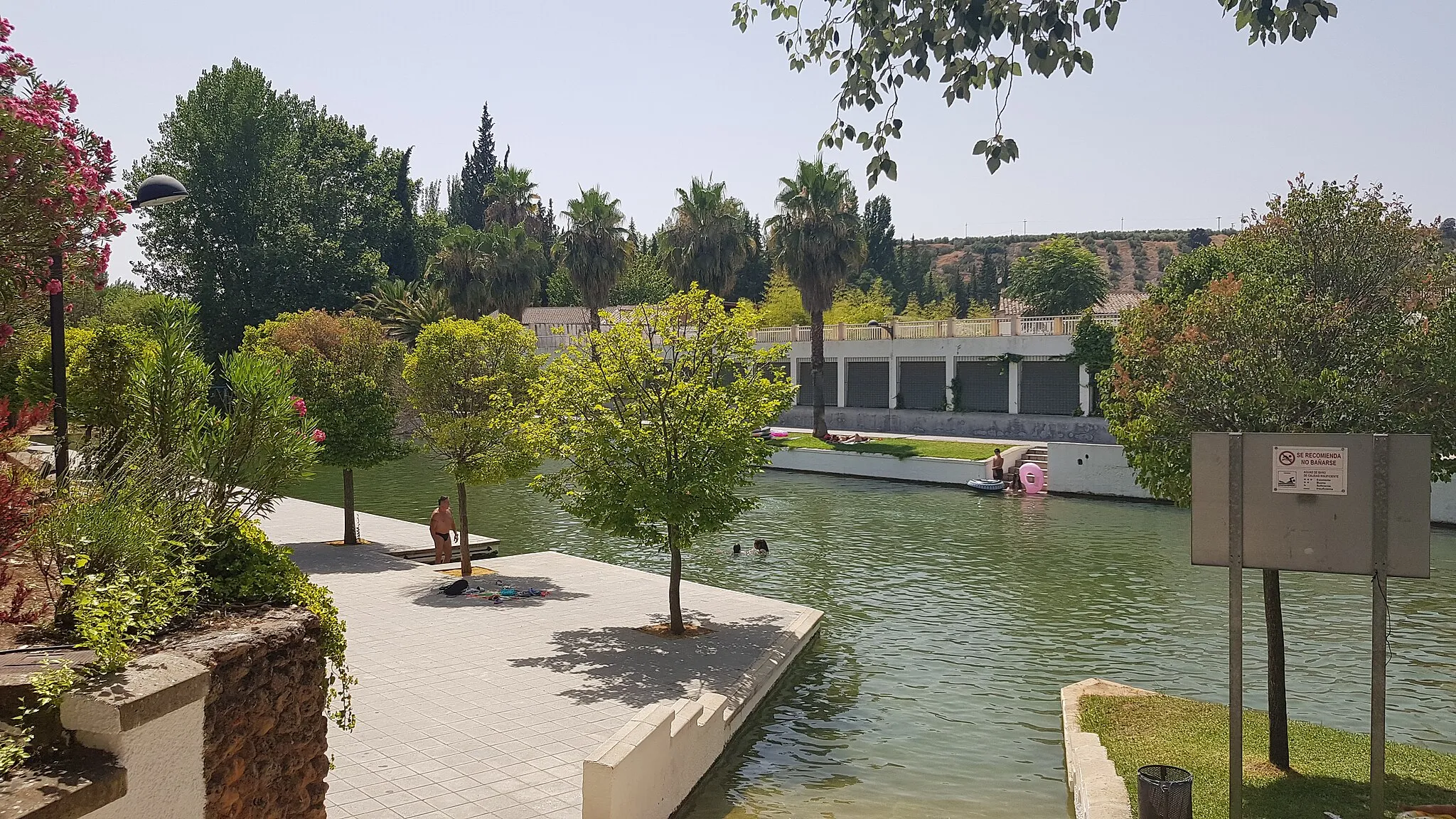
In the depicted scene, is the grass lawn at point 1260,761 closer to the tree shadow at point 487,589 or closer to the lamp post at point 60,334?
the tree shadow at point 487,589

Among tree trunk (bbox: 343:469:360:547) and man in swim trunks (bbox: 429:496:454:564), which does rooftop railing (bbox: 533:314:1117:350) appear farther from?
man in swim trunks (bbox: 429:496:454:564)

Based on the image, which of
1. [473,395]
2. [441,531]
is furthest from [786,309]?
[441,531]

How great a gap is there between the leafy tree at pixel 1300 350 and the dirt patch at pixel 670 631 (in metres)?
7.58

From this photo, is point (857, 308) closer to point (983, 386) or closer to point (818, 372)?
point (983, 386)

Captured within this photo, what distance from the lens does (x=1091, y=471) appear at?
3922cm

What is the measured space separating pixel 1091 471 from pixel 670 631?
2556 centimetres

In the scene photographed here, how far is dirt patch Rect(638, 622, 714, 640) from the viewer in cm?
1767

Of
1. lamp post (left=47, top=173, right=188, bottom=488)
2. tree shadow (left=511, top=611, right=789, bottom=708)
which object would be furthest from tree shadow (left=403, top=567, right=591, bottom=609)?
lamp post (left=47, top=173, right=188, bottom=488)

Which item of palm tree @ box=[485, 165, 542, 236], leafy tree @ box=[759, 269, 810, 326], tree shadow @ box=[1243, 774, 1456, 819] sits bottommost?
tree shadow @ box=[1243, 774, 1456, 819]

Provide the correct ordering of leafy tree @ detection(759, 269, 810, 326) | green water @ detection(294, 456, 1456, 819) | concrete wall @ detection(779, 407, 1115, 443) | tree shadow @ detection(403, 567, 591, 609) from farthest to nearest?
leafy tree @ detection(759, 269, 810, 326) → concrete wall @ detection(779, 407, 1115, 443) → tree shadow @ detection(403, 567, 591, 609) → green water @ detection(294, 456, 1456, 819)

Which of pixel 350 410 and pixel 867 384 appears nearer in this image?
pixel 350 410

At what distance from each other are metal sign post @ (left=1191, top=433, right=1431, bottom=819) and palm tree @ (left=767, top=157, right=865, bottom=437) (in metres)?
41.1

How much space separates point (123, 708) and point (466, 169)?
130208 millimetres

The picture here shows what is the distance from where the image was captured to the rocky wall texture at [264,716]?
6.36 meters
